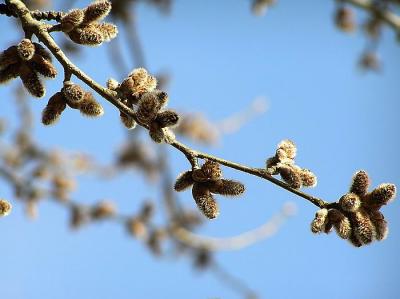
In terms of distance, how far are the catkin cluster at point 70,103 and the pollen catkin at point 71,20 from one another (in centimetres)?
21

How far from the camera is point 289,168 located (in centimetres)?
190

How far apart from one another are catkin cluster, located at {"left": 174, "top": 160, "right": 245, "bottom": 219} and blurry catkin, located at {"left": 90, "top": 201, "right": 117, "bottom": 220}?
3148mm

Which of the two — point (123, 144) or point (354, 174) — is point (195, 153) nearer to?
point (354, 174)

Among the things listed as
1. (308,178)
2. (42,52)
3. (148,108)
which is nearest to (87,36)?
(42,52)

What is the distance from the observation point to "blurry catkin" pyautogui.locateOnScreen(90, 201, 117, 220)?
493cm

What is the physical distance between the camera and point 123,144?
252 inches

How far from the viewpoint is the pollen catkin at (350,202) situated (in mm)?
1847

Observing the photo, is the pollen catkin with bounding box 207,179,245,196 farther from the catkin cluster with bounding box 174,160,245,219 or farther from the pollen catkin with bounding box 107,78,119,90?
the pollen catkin with bounding box 107,78,119,90

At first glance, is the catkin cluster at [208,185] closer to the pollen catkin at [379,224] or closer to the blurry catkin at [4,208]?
the pollen catkin at [379,224]

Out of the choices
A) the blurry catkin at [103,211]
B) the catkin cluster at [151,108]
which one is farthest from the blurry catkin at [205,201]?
the blurry catkin at [103,211]

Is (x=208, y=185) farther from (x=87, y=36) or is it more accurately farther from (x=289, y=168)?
(x=87, y=36)

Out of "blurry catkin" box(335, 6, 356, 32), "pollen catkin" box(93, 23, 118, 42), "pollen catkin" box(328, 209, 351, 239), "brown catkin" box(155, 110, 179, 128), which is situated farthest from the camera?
"blurry catkin" box(335, 6, 356, 32)

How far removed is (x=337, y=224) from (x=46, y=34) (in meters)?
1.29

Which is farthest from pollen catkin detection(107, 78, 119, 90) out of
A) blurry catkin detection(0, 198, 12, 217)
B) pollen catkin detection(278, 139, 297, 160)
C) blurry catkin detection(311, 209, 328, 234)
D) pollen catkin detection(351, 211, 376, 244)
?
pollen catkin detection(351, 211, 376, 244)
